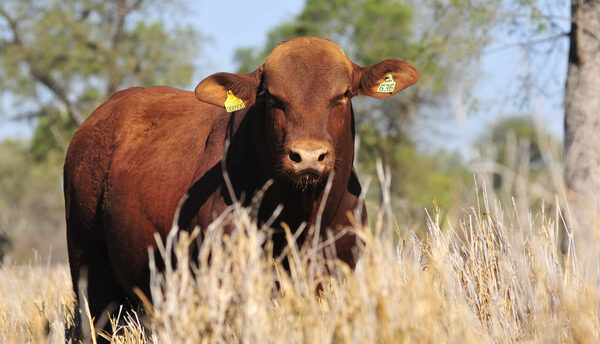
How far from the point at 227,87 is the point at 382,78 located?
3.30 feet

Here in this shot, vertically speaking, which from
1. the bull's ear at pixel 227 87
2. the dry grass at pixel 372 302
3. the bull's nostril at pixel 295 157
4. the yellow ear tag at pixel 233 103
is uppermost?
the bull's ear at pixel 227 87

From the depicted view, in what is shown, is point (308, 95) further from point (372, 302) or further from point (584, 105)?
point (584, 105)

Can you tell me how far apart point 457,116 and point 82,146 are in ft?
12.3

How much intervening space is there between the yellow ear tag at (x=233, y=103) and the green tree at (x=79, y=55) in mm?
20932

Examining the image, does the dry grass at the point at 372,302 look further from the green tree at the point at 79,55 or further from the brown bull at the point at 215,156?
the green tree at the point at 79,55

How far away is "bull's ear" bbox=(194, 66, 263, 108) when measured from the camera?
418 centimetres

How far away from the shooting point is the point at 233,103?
4.21 metres

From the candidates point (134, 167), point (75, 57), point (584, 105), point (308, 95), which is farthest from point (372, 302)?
point (75, 57)

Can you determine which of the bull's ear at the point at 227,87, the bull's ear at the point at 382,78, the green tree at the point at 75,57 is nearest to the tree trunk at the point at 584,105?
the bull's ear at the point at 382,78

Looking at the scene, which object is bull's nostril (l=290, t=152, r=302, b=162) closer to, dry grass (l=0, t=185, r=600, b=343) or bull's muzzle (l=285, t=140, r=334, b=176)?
bull's muzzle (l=285, t=140, r=334, b=176)

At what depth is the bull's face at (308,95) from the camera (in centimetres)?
357

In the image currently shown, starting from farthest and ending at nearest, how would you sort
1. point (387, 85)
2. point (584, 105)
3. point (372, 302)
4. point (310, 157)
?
1. point (584, 105)
2. point (387, 85)
3. point (310, 157)
4. point (372, 302)

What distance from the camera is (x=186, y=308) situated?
2.54 m

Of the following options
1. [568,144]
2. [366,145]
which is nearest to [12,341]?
[568,144]
